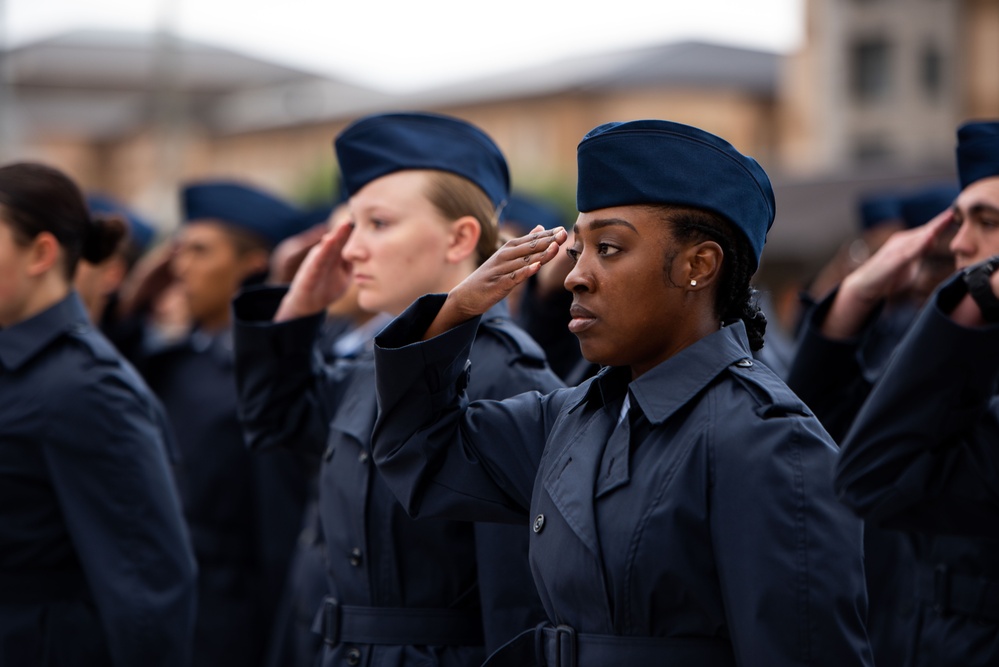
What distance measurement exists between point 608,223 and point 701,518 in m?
0.63

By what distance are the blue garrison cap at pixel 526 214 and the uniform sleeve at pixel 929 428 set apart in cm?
485

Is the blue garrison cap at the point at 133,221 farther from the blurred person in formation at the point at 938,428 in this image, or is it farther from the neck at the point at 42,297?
the blurred person in formation at the point at 938,428

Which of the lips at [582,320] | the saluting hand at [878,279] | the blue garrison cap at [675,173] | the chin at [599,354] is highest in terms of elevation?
the blue garrison cap at [675,173]

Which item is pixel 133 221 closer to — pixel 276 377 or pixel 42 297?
pixel 42 297

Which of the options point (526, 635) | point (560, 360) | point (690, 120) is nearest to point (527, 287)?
point (560, 360)

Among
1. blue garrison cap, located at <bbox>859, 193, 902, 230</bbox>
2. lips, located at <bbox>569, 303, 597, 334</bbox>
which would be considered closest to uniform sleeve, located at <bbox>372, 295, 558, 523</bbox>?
lips, located at <bbox>569, 303, 597, 334</bbox>

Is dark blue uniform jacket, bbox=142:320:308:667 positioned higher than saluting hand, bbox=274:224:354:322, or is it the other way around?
saluting hand, bbox=274:224:354:322

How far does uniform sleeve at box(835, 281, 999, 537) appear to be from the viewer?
8.54ft

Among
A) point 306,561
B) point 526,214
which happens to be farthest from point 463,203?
point 526,214

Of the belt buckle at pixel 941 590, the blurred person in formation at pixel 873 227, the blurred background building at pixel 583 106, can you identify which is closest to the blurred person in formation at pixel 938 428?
the belt buckle at pixel 941 590

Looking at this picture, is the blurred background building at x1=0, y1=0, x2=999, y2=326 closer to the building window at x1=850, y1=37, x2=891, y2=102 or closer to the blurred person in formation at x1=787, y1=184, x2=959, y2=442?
the building window at x1=850, y1=37, x2=891, y2=102

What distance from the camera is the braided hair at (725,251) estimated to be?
293cm

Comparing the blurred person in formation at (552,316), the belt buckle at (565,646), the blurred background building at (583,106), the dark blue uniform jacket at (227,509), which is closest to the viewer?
the belt buckle at (565,646)

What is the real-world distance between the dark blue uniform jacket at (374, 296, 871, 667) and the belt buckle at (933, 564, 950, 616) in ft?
4.79
